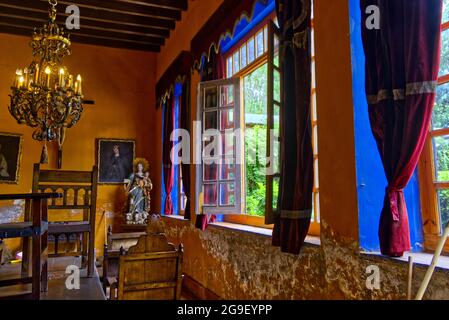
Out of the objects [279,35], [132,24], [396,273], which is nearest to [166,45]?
[132,24]

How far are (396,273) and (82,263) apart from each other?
2.41m

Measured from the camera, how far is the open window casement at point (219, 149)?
3529mm

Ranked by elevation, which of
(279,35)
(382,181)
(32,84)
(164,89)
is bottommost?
(382,181)

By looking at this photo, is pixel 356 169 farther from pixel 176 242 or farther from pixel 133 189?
pixel 133 189

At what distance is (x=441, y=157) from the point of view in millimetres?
1784

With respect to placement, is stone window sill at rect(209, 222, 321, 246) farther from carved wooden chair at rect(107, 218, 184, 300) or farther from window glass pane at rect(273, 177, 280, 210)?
carved wooden chair at rect(107, 218, 184, 300)

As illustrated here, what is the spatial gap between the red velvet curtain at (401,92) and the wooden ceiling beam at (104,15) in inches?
176

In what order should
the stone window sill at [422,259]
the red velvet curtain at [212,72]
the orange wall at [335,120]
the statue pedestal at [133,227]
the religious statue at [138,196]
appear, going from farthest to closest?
1. the religious statue at [138,196]
2. the statue pedestal at [133,227]
3. the red velvet curtain at [212,72]
4. the orange wall at [335,120]
5. the stone window sill at [422,259]

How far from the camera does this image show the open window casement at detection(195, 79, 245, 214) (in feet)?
11.6

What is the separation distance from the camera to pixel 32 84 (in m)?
3.30

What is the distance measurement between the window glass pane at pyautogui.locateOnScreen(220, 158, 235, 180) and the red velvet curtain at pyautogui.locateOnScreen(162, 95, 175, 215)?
78.3 inches

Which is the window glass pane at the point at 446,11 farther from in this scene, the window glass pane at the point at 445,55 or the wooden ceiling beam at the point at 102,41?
the wooden ceiling beam at the point at 102,41

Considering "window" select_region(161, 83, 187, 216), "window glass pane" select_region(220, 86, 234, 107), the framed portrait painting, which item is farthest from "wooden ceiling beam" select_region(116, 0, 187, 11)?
the framed portrait painting

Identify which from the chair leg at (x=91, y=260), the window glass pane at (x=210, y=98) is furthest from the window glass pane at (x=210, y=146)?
the chair leg at (x=91, y=260)
